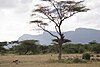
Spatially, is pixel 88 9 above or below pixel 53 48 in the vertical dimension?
above

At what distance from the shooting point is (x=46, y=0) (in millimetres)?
33000

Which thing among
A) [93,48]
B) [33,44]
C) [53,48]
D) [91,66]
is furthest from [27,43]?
[91,66]

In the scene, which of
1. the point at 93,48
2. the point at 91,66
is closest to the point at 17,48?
the point at 93,48

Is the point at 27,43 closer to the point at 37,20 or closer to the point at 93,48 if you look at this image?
the point at 93,48

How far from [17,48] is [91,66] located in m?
47.5

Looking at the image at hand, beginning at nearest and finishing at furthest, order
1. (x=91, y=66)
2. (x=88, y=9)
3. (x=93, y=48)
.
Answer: (x=91, y=66) → (x=88, y=9) → (x=93, y=48)

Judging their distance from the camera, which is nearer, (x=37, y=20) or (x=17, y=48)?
(x=37, y=20)

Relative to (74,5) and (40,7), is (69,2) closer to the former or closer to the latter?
(74,5)

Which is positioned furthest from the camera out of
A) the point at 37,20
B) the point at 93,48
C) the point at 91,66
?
the point at 93,48

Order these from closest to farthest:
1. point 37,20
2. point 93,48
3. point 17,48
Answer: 1. point 37,20
2. point 93,48
3. point 17,48

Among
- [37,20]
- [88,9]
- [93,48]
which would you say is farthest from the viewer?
[93,48]

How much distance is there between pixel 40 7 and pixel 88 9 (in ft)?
17.2

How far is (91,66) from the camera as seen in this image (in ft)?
74.8

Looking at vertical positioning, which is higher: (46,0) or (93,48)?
(46,0)
